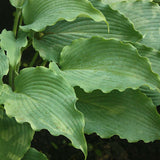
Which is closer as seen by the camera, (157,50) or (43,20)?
(43,20)

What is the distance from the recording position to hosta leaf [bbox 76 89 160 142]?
42.4 inches

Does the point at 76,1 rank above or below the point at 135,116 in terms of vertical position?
above

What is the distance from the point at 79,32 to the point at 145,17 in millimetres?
309

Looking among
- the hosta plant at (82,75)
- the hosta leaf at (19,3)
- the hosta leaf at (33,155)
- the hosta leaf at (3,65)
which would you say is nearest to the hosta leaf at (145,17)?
the hosta plant at (82,75)

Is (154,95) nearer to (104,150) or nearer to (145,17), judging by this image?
(145,17)

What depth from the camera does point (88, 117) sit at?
3.71 feet

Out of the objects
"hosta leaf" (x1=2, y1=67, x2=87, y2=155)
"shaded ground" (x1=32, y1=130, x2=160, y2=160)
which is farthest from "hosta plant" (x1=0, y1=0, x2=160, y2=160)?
"shaded ground" (x1=32, y1=130, x2=160, y2=160)

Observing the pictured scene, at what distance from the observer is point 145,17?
1262 mm

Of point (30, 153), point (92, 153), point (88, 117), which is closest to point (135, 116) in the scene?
point (88, 117)

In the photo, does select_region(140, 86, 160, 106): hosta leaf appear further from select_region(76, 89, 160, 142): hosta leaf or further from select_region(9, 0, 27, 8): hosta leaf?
select_region(9, 0, 27, 8): hosta leaf

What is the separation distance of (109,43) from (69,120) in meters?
0.37

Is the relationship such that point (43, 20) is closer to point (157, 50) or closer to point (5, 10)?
point (157, 50)

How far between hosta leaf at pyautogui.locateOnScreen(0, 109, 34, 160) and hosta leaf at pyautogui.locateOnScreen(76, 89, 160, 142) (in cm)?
23

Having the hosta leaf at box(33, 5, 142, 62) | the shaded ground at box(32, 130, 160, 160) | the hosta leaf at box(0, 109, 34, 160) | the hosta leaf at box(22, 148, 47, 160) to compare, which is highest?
the hosta leaf at box(33, 5, 142, 62)
